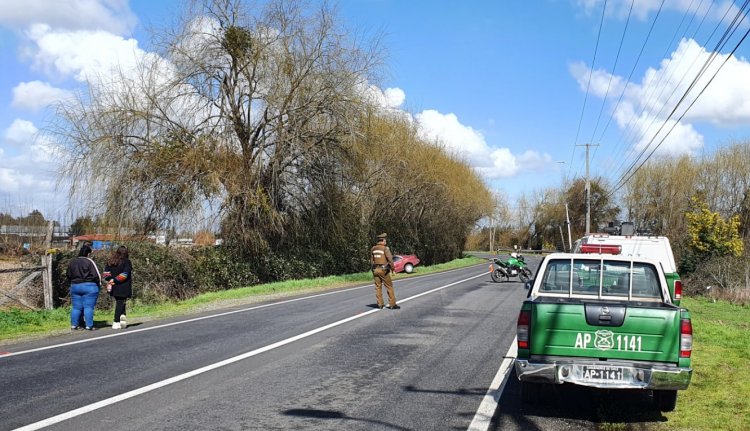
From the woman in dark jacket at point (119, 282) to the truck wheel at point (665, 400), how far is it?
9.70m

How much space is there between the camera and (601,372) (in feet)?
20.0

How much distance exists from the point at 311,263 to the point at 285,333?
2025 cm

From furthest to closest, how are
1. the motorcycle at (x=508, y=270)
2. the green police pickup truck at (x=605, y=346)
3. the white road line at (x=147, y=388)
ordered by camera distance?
the motorcycle at (x=508, y=270) < the green police pickup truck at (x=605, y=346) < the white road line at (x=147, y=388)

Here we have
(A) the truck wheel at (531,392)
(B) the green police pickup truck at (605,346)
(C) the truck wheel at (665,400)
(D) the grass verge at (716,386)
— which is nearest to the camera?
(B) the green police pickup truck at (605,346)

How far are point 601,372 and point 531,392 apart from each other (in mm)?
890

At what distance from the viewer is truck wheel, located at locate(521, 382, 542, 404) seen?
6688mm

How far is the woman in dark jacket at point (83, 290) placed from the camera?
39.9ft

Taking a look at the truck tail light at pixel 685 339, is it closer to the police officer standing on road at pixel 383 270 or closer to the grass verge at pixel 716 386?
the grass verge at pixel 716 386

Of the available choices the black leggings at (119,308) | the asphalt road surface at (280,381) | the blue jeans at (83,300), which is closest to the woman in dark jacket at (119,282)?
the black leggings at (119,308)

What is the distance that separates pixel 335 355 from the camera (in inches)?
364

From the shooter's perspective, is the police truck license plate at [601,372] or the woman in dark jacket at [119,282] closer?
the police truck license plate at [601,372]

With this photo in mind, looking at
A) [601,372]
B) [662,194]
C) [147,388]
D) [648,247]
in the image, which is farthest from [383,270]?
[662,194]

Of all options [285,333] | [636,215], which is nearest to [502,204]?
[636,215]

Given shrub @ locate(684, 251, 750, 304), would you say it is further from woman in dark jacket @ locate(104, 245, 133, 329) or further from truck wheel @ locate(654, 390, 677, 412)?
woman in dark jacket @ locate(104, 245, 133, 329)
